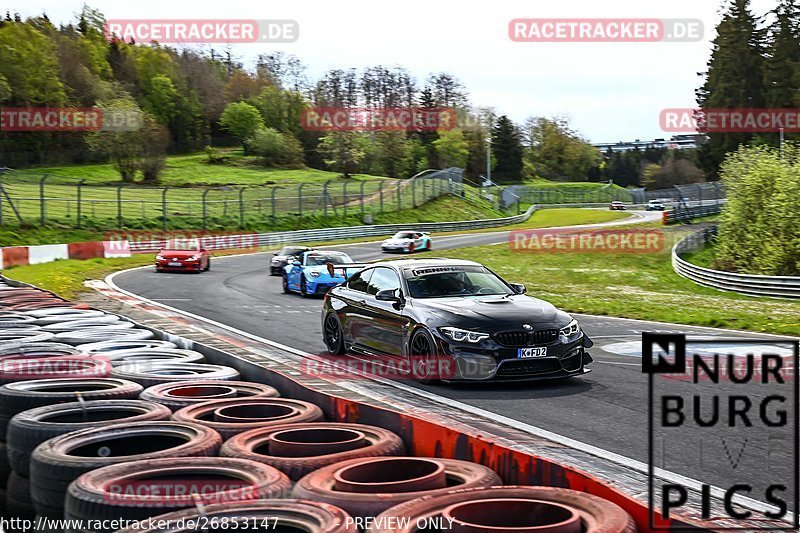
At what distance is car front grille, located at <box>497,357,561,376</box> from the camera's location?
10.1 metres

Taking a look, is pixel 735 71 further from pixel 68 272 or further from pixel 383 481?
pixel 383 481

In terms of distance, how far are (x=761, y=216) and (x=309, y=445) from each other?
3440cm

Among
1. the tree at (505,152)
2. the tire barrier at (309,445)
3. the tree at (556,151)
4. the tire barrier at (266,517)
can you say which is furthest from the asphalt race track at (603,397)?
the tree at (556,151)

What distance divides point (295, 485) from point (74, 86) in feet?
412

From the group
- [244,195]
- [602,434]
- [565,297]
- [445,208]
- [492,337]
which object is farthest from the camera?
[445,208]

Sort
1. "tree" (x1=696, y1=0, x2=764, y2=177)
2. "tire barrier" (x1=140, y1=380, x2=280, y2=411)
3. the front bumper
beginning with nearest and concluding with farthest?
1. "tire barrier" (x1=140, y1=380, x2=280, y2=411)
2. the front bumper
3. "tree" (x1=696, y1=0, x2=764, y2=177)

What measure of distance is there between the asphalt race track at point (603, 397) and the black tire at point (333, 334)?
33 cm

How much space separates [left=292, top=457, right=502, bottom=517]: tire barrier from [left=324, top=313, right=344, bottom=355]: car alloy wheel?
7.75 m

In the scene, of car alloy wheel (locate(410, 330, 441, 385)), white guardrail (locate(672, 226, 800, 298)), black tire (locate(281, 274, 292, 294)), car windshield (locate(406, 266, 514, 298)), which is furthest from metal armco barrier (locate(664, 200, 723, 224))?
car alloy wheel (locate(410, 330, 441, 385))

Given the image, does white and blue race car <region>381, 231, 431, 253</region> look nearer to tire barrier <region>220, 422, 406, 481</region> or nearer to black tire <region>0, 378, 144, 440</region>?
black tire <region>0, 378, 144, 440</region>

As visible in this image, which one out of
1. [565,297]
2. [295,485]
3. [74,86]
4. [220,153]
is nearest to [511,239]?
[565,297]

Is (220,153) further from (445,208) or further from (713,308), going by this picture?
(713,308)

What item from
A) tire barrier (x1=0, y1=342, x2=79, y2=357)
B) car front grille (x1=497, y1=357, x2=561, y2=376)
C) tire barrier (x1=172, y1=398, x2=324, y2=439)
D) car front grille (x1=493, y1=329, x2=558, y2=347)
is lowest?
car front grille (x1=497, y1=357, x2=561, y2=376)

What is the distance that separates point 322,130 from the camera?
13112 cm
